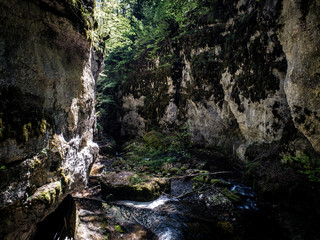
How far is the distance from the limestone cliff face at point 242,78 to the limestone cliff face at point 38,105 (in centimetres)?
576

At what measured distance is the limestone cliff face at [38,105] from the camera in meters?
2.15

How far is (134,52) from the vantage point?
16.8 metres

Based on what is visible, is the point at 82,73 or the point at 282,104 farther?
the point at 282,104

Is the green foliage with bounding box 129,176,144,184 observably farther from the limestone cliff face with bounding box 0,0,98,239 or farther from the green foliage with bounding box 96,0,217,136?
the green foliage with bounding box 96,0,217,136

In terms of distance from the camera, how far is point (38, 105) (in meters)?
2.73

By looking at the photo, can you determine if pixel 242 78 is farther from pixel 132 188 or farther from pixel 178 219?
pixel 132 188

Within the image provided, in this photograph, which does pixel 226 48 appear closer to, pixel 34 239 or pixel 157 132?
pixel 157 132

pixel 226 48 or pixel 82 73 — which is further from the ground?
pixel 226 48

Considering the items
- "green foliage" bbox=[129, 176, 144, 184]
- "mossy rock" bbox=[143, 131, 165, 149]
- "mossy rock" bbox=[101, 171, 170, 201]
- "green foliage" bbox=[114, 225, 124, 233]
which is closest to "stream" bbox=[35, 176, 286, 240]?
"green foliage" bbox=[114, 225, 124, 233]

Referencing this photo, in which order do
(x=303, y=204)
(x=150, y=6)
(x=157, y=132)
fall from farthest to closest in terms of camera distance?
(x=150, y=6), (x=157, y=132), (x=303, y=204)

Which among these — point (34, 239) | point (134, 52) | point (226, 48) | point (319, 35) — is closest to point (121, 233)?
point (34, 239)

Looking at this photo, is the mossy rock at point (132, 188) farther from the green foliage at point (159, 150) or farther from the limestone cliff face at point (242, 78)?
the limestone cliff face at point (242, 78)

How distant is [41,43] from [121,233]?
489 centimetres

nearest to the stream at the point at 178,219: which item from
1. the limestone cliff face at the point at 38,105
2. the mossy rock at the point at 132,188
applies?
the mossy rock at the point at 132,188
